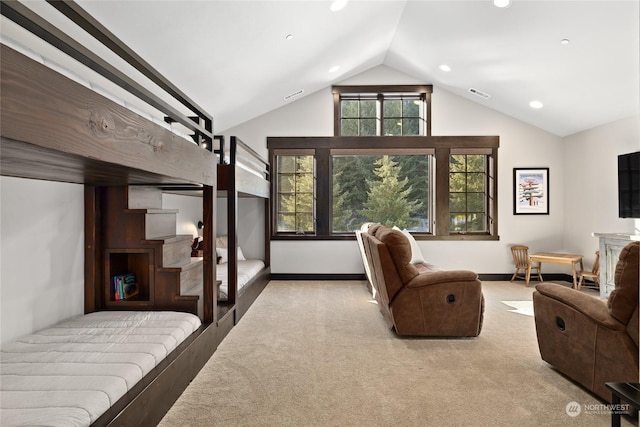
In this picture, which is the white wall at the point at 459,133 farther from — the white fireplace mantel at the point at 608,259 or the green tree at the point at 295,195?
the white fireplace mantel at the point at 608,259

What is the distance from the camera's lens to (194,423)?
6.29 ft

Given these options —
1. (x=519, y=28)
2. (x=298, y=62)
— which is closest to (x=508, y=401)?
(x=519, y=28)

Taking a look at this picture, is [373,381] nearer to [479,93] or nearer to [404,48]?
[404,48]

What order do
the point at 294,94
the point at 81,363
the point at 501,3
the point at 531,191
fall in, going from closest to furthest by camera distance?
1. the point at 81,363
2. the point at 501,3
3. the point at 294,94
4. the point at 531,191

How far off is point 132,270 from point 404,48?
4.59 metres

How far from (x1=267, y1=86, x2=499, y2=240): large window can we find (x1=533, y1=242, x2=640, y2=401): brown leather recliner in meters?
3.65

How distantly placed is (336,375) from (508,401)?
1.05 metres

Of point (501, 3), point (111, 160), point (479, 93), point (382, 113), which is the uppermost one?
point (501, 3)

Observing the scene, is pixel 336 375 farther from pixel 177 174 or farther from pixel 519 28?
pixel 519 28

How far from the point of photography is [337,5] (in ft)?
12.2

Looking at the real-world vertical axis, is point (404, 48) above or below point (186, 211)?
above

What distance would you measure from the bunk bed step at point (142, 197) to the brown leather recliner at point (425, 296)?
2003 millimetres

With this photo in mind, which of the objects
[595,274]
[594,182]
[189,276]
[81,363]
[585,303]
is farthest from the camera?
[594,182]

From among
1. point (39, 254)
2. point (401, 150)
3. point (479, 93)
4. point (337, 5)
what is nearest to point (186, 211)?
point (39, 254)
